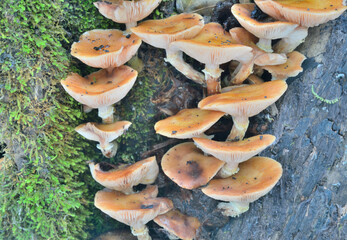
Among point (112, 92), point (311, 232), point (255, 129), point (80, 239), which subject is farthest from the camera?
point (80, 239)

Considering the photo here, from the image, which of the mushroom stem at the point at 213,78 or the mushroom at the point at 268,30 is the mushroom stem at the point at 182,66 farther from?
the mushroom at the point at 268,30

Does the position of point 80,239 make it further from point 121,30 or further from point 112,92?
point 121,30

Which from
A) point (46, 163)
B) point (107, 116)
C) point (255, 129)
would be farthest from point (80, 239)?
point (255, 129)

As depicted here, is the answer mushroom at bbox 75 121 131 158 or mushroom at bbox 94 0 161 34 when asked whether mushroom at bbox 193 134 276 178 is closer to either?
mushroom at bbox 75 121 131 158

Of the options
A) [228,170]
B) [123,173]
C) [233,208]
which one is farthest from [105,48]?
[233,208]

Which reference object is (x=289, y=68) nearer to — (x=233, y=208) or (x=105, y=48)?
(x=233, y=208)

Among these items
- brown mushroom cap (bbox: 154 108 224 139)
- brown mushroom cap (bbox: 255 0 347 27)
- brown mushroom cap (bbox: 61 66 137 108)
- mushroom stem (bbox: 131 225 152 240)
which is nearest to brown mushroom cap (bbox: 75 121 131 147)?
brown mushroom cap (bbox: 61 66 137 108)

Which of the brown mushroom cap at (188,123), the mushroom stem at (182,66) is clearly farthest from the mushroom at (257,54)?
the brown mushroom cap at (188,123)
